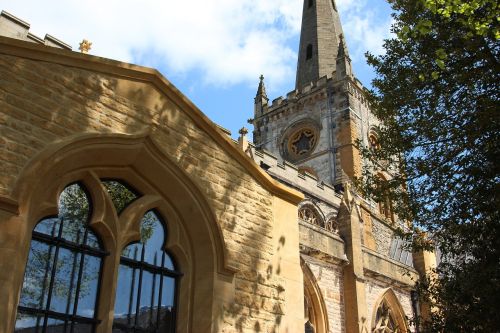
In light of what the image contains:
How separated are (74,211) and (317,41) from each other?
A: 130 ft

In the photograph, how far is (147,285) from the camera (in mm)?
6578

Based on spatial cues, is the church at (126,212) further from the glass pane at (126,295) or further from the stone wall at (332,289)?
the stone wall at (332,289)

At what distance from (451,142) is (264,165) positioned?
15025mm

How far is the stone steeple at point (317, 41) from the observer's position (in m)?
41.4

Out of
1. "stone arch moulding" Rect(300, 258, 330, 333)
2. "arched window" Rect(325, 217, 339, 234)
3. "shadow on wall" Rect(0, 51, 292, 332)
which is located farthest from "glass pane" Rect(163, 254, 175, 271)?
"arched window" Rect(325, 217, 339, 234)

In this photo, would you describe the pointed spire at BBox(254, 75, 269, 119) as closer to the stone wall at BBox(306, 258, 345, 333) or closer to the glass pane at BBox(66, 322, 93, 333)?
the stone wall at BBox(306, 258, 345, 333)

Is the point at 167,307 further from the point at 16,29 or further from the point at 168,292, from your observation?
the point at 16,29

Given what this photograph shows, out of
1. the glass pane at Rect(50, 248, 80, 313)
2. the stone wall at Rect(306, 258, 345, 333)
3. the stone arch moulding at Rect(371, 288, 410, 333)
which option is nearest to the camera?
the glass pane at Rect(50, 248, 80, 313)

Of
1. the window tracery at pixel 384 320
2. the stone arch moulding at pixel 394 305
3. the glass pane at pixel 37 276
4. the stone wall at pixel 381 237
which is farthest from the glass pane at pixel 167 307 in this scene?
the stone wall at pixel 381 237

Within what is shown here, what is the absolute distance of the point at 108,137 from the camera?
6.28 meters

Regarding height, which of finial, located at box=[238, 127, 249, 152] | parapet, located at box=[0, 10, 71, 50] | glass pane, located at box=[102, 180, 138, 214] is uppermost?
finial, located at box=[238, 127, 249, 152]

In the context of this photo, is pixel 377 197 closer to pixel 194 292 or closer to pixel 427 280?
pixel 427 280

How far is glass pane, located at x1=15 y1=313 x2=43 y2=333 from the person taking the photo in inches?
211

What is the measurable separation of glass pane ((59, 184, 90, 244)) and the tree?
5163mm
